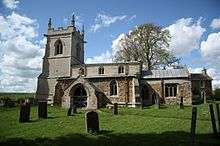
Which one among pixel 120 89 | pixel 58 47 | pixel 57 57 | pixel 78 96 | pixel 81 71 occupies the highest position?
pixel 58 47

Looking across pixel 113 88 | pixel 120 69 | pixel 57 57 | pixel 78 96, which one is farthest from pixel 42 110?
pixel 57 57

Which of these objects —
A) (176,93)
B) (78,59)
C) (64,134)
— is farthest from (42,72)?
(64,134)

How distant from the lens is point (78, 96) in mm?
37031

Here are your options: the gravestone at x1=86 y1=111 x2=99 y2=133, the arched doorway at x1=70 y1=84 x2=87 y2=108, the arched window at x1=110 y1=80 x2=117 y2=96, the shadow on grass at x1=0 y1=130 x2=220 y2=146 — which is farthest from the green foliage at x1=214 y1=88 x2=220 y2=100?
the gravestone at x1=86 y1=111 x2=99 y2=133

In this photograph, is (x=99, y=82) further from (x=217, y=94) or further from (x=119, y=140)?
(x=119, y=140)

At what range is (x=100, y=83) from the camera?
38781 millimetres

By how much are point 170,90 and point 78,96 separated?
12745mm

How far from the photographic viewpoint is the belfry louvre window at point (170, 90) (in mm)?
38094

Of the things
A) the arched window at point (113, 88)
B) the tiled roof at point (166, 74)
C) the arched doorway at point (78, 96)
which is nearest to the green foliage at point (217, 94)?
the tiled roof at point (166, 74)

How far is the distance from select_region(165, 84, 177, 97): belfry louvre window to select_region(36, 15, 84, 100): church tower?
50.4 ft

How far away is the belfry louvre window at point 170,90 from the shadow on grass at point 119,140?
24.8m

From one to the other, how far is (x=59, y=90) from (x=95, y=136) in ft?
90.3

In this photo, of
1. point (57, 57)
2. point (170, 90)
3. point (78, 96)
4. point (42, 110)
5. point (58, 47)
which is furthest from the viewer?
point (58, 47)

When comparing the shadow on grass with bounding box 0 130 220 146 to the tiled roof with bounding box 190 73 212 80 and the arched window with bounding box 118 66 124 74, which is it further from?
the tiled roof with bounding box 190 73 212 80
